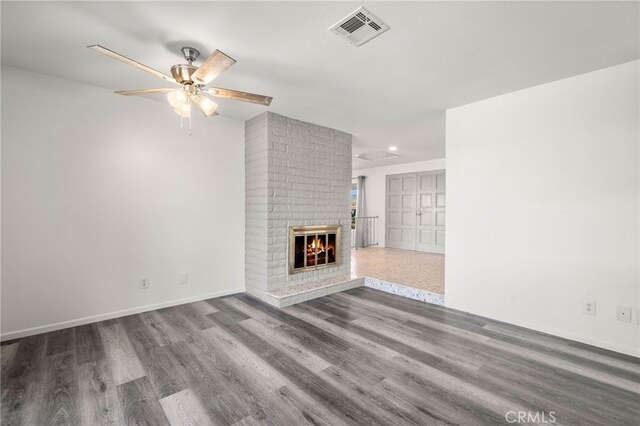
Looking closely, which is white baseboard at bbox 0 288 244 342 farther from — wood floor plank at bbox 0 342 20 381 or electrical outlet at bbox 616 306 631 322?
electrical outlet at bbox 616 306 631 322

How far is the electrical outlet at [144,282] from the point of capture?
3.33m

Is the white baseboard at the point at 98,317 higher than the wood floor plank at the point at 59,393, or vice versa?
the white baseboard at the point at 98,317

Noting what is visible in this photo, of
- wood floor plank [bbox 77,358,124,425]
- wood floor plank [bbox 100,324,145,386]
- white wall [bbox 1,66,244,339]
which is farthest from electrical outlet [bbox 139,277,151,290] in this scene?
wood floor plank [bbox 77,358,124,425]

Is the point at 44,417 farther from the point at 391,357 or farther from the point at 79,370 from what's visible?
the point at 391,357

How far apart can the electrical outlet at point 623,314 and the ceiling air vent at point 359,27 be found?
2.96 metres

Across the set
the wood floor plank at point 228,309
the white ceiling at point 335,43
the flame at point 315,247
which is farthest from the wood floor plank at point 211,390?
the white ceiling at point 335,43

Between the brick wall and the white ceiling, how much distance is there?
2.61 ft

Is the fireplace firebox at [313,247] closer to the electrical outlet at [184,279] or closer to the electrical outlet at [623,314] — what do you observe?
the electrical outlet at [184,279]

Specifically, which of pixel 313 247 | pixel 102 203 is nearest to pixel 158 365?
pixel 102 203

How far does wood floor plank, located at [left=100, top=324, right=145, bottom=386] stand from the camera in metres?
2.10

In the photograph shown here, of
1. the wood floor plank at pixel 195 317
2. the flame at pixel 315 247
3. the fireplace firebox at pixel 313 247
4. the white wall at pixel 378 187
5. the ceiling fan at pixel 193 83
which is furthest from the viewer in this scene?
the white wall at pixel 378 187

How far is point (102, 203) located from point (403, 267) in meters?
4.58

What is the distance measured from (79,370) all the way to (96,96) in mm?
2582

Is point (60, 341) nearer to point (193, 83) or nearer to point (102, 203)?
point (102, 203)
